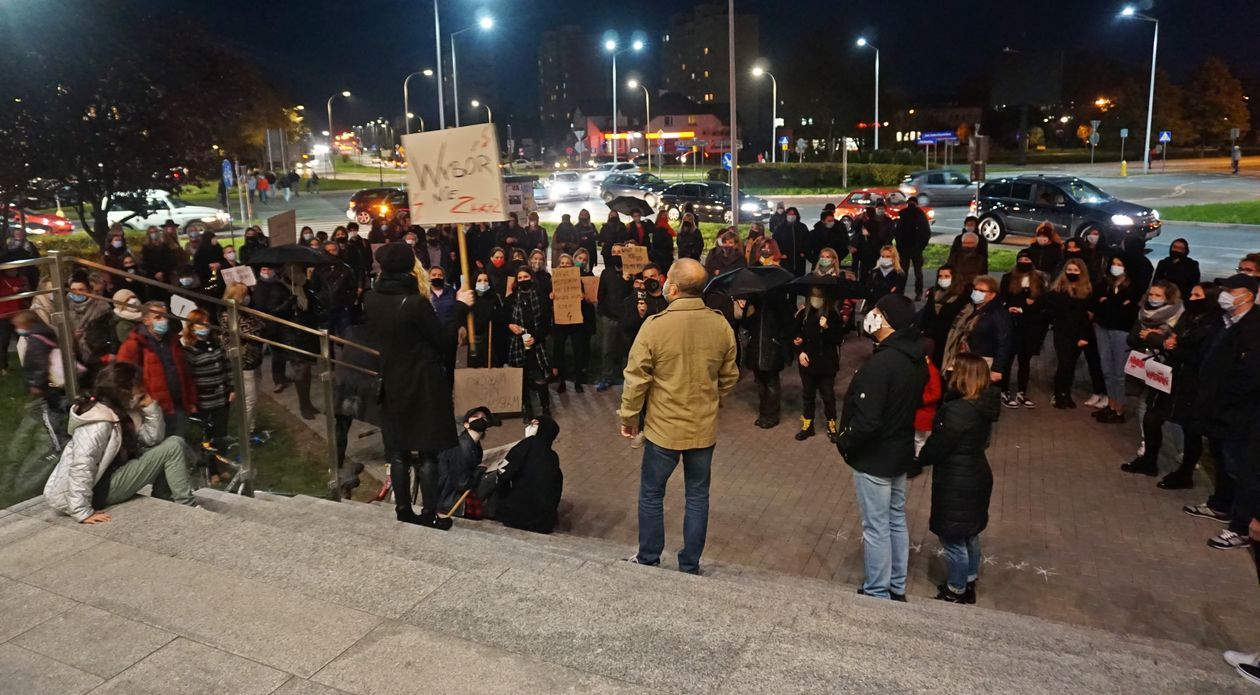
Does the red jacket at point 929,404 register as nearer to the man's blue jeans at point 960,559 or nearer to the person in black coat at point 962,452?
the man's blue jeans at point 960,559

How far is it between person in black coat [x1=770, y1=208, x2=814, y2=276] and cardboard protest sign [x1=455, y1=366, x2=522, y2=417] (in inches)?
302

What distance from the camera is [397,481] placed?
6.22 m

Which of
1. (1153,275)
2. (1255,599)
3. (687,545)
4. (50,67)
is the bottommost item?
(1255,599)

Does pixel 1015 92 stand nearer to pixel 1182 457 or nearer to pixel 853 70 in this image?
pixel 853 70

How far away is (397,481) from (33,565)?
207 centimetres

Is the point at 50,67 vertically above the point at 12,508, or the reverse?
the point at 50,67

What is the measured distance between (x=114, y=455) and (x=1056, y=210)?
77.6 ft

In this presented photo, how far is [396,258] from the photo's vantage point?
5.74 m

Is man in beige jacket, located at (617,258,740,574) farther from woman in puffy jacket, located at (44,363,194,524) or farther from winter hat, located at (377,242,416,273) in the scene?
woman in puffy jacket, located at (44,363,194,524)

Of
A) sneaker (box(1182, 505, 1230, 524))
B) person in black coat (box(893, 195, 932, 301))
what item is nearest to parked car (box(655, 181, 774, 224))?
person in black coat (box(893, 195, 932, 301))

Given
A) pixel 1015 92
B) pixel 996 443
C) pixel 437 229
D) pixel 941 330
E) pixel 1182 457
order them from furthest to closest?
pixel 1015 92, pixel 437 229, pixel 941 330, pixel 996 443, pixel 1182 457

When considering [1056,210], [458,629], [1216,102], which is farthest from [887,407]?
[1216,102]

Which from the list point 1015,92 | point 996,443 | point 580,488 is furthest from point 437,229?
point 1015,92

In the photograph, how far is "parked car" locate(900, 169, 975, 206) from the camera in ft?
120
